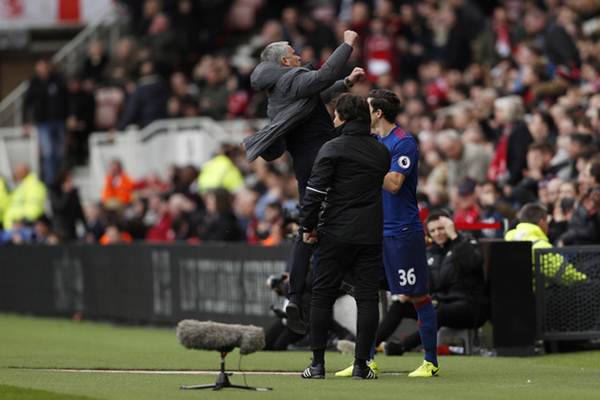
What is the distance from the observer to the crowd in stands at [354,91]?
720 inches

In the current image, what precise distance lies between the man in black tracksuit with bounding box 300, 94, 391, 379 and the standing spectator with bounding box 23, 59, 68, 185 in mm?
17873

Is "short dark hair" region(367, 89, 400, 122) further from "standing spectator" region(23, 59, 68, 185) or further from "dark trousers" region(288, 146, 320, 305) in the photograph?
"standing spectator" region(23, 59, 68, 185)

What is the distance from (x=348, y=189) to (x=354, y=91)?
41.9ft

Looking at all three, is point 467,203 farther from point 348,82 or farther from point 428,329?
point 348,82

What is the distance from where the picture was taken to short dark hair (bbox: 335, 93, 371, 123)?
464 inches

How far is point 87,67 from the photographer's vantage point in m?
32.2

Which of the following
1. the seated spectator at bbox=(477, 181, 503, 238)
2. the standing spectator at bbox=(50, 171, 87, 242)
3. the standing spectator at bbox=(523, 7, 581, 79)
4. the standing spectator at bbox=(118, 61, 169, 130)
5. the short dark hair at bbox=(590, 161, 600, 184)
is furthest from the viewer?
the standing spectator at bbox=(118, 61, 169, 130)

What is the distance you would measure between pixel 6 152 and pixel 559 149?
15.0 meters

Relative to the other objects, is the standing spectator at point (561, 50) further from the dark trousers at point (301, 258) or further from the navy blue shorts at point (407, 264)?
the dark trousers at point (301, 258)

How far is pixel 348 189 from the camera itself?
11.7 metres

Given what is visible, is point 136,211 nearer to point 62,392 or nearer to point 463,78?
point 463,78

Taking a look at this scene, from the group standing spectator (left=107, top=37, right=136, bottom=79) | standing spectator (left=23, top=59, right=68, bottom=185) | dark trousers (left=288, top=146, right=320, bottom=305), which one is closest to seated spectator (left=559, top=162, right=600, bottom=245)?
dark trousers (left=288, top=146, right=320, bottom=305)

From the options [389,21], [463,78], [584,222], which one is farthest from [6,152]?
[584,222]

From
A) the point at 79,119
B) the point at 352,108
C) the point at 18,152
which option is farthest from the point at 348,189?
the point at 18,152
